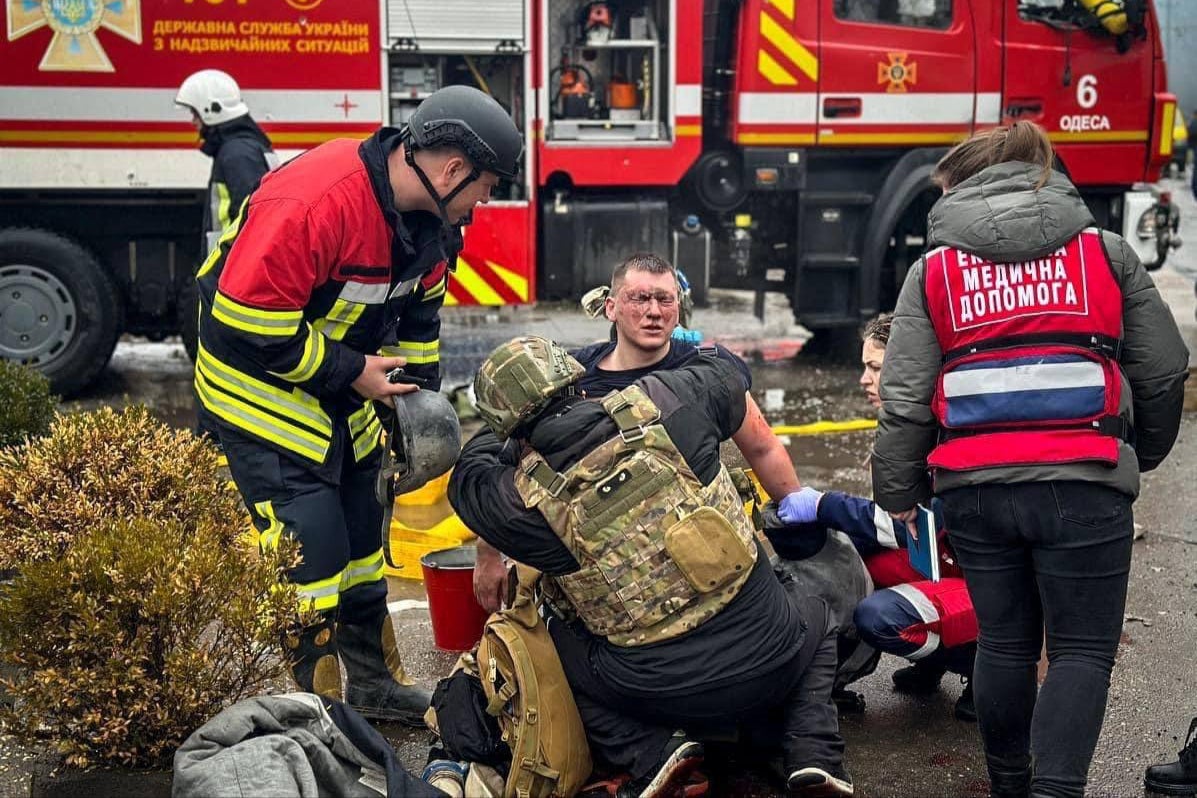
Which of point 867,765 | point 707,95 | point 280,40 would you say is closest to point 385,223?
point 867,765

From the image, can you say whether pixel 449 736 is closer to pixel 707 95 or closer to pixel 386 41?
pixel 386 41

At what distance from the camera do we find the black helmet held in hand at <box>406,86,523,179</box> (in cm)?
386

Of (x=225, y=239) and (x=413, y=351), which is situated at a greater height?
(x=225, y=239)

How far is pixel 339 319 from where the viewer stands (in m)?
3.99

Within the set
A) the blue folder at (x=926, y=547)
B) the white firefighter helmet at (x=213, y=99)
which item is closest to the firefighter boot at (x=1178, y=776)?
the blue folder at (x=926, y=547)

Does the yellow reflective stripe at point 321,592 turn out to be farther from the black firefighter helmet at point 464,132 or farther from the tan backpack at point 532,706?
the black firefighter helmet at point 464,132

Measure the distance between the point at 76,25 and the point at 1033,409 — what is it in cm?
617

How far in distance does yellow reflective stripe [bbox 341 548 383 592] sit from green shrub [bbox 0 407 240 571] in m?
0.51

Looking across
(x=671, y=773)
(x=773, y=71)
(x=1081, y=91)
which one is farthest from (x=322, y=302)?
(x=1081, y=91)

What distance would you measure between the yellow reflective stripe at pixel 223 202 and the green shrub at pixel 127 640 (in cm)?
362

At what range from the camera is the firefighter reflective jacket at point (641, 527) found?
3.44m

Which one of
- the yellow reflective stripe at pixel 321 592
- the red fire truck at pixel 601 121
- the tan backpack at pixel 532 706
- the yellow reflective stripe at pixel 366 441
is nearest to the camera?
the tan backpack at pixel 532 706

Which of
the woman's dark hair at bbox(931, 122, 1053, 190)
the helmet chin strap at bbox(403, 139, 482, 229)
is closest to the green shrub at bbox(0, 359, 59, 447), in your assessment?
the helmet chin strap at bbox(403, 139, 482, 229)

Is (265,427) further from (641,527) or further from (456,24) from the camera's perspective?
(456,24)
